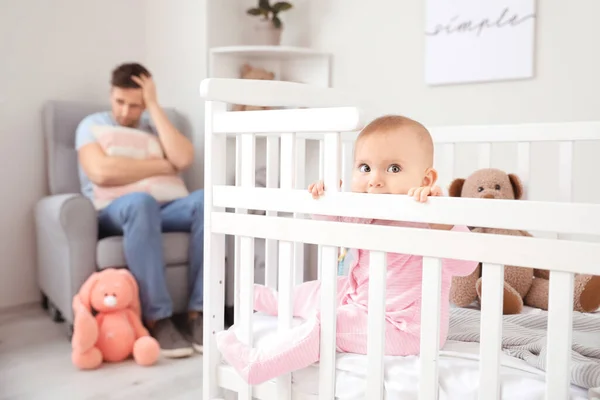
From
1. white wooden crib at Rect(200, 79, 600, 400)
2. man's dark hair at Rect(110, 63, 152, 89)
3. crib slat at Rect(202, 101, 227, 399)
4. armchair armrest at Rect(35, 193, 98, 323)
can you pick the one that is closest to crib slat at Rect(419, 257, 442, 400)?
white wooden crib at Rect(200, 79, 600, 400)

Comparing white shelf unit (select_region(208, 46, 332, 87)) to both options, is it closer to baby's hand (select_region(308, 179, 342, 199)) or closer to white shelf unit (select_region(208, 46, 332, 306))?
white shelf unit (select_region(208, 46, 332, 306))

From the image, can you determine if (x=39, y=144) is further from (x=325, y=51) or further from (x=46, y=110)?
(x=325, y=51)

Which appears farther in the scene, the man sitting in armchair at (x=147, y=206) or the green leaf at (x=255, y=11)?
the green leaf at (x=255, y=11)

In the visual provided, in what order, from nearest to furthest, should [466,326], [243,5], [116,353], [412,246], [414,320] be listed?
[412,246] → [414,320] → [466,326] → [116,353] → [243,5]

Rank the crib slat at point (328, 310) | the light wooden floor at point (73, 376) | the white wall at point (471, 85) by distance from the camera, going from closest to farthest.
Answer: the crib slat at point (328, 310) → the light wooden floor at point (73, 376) → the white wall at point (471, 85)

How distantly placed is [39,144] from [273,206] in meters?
1.88

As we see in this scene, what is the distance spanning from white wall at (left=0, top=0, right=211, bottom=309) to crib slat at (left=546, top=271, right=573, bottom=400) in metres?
2.07

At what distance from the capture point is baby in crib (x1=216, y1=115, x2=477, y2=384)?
1.06 m

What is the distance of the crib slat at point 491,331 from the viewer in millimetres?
896

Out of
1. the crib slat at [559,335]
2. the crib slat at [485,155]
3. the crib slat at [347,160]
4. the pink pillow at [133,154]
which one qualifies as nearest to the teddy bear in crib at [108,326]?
the pink pillow at [133,154]

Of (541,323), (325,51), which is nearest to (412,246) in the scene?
(541,323)

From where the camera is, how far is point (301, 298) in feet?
4.12

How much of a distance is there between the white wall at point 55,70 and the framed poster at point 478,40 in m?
1.02

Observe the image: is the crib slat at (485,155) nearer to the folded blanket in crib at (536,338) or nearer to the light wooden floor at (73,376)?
the folded blanket in crib at (536,338)
